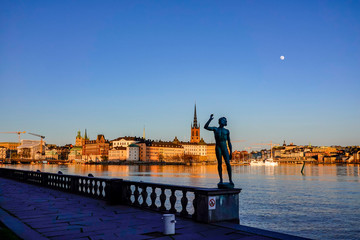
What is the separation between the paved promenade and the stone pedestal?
339 millimetres

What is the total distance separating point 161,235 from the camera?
896 cm

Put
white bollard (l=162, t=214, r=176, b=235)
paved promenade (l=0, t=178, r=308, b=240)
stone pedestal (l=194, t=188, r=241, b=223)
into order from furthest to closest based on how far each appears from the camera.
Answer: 1. stone pedestal (l=194, t=188, r=241, b=223)
2. white bollard (l=162, t=214, r=176, b=235)
3. paved promenade (l=0, t=178, r=308, b=240)

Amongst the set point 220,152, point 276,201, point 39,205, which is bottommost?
point 276,201

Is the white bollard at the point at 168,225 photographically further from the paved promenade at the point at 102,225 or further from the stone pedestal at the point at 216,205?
the stone pedestal at the point at 216,205

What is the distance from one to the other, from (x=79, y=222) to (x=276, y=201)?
3456cm

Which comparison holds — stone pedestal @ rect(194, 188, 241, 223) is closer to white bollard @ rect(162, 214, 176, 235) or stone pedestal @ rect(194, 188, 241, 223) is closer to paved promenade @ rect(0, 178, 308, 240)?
paved promenade @ rect(0, 178, 308, 240)

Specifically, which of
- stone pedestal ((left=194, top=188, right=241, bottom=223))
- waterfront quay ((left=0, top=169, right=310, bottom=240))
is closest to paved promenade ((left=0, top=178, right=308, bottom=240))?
waterfront quay ((left=0, top=169, right=310, bottom=240))

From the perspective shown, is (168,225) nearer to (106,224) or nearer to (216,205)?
(216,205)

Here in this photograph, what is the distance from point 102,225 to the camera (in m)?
10.3

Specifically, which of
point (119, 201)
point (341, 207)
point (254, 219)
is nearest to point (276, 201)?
point (341, 207)

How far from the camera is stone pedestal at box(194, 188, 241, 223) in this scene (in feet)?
34.4

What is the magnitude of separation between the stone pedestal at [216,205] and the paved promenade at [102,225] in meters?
0.34

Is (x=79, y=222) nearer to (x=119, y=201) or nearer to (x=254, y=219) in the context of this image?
(x=119, y=201)

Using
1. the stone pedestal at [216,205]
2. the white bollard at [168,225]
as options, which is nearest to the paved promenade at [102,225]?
the white bollard at [168,225]
